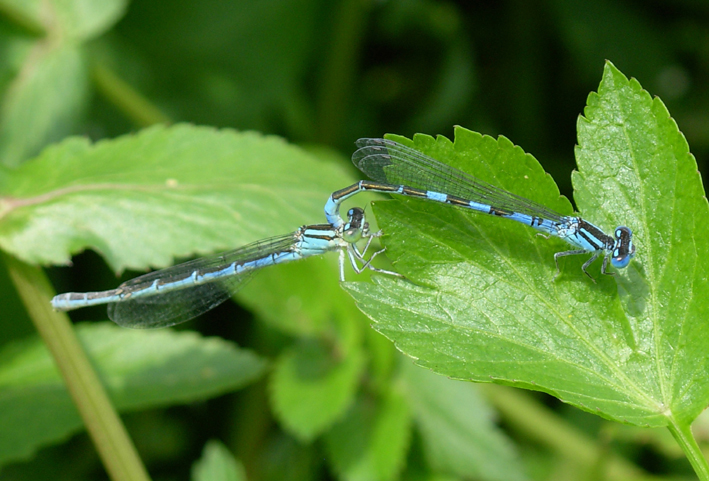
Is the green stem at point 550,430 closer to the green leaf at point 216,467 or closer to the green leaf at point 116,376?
the green leaf at point 116,376

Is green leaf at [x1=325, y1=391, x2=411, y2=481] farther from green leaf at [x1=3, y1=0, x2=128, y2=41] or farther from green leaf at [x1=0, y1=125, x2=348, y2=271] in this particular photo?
green leaf at [x1=3, y1=0, x2=128, y2=41]

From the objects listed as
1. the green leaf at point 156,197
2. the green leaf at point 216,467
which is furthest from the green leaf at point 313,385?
the green leaf at point 156,197

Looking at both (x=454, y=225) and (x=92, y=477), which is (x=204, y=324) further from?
(x=454, y=225)

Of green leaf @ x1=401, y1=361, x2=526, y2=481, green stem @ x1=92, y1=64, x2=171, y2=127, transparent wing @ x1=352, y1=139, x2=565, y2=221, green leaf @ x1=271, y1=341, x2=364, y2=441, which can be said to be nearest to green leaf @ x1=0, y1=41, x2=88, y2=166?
green stem @ x1=92, y1=64, x2=171, y2=127

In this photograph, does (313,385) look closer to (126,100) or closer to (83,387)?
(83,387)

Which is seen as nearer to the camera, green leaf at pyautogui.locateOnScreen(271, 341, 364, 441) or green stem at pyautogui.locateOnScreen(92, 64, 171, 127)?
green leaf at pyautogui.locateOnScreen(271, 341, 364, 441)

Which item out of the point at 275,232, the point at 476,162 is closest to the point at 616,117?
the point at 476,162
